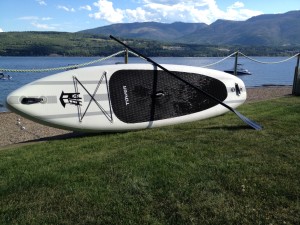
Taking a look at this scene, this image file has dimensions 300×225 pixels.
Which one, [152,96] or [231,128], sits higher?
[152,96]

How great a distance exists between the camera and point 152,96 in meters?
6.95

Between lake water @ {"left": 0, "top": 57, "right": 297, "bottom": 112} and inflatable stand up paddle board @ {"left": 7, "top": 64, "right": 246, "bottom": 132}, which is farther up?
inflatable stand up paddle board @ {"left": 7, "top": 64, "right": 246, "bottom": 132}

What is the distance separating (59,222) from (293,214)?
6.85 ft

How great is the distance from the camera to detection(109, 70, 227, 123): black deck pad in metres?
6.72

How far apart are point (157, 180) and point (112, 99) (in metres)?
3.07

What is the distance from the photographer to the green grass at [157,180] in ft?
10.5

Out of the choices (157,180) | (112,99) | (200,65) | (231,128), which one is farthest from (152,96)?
(200,65)

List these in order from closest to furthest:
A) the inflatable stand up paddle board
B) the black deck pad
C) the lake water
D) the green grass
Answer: the green grass, the inflatable stand up paddle board, the black deck pad, the lake water

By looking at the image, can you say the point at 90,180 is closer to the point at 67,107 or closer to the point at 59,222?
the point at 59,222

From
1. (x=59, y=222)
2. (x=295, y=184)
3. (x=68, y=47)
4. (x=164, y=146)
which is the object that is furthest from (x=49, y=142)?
(x=68, y=47)

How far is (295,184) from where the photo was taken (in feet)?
12.4

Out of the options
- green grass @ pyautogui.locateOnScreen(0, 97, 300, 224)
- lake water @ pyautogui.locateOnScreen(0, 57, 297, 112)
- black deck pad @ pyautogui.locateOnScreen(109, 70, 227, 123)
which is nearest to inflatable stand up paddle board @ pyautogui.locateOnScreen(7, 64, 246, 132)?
black deck pad @ pyautogui.locateOnScreen(109, 70, 227, 123)

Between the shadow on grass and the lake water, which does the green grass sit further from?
the lake water

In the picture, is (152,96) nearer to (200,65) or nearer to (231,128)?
(231,128)
